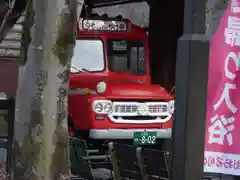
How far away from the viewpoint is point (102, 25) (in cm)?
985

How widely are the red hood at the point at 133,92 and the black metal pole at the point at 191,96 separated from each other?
4.97 meters

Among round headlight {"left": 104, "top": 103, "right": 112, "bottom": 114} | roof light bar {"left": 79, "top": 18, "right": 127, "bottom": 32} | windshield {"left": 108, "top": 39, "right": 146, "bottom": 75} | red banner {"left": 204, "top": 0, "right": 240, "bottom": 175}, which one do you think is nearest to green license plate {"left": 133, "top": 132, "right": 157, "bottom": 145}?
round headlight {"left": 104, "top": 103, "right": 112, "bottom": 114}

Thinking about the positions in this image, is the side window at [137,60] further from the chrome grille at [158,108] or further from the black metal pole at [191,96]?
the black metal pole at [191,96]

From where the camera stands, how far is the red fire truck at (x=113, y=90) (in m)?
9.03

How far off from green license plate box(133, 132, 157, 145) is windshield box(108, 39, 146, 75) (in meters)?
1.34

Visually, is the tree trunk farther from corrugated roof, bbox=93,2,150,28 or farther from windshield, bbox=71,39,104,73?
corrugated roof, bbox=93,2,150,28

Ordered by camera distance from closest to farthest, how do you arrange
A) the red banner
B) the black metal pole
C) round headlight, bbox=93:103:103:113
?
1. the black metal pole
2. the red banner
3. round headlight, bbox=93:103:103:113

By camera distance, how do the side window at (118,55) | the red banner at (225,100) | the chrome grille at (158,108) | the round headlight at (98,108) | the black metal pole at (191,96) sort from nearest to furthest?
1. the black metal pole at (191,96)
2. the red banner at (225,100)
3. the round headlight at (98,108)
4. the chrome grille at (158,108)
5. the side window at (118,55)

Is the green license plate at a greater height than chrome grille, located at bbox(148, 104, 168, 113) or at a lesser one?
lesser

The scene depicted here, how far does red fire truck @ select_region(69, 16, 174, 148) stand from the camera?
356 inches

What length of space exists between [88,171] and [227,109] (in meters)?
2.44

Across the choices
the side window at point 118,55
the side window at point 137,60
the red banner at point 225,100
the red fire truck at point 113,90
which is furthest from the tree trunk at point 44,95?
the side window at point 137,60

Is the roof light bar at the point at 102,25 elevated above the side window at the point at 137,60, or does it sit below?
above

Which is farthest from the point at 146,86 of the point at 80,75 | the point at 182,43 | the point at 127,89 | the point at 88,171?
the point at 182,43
